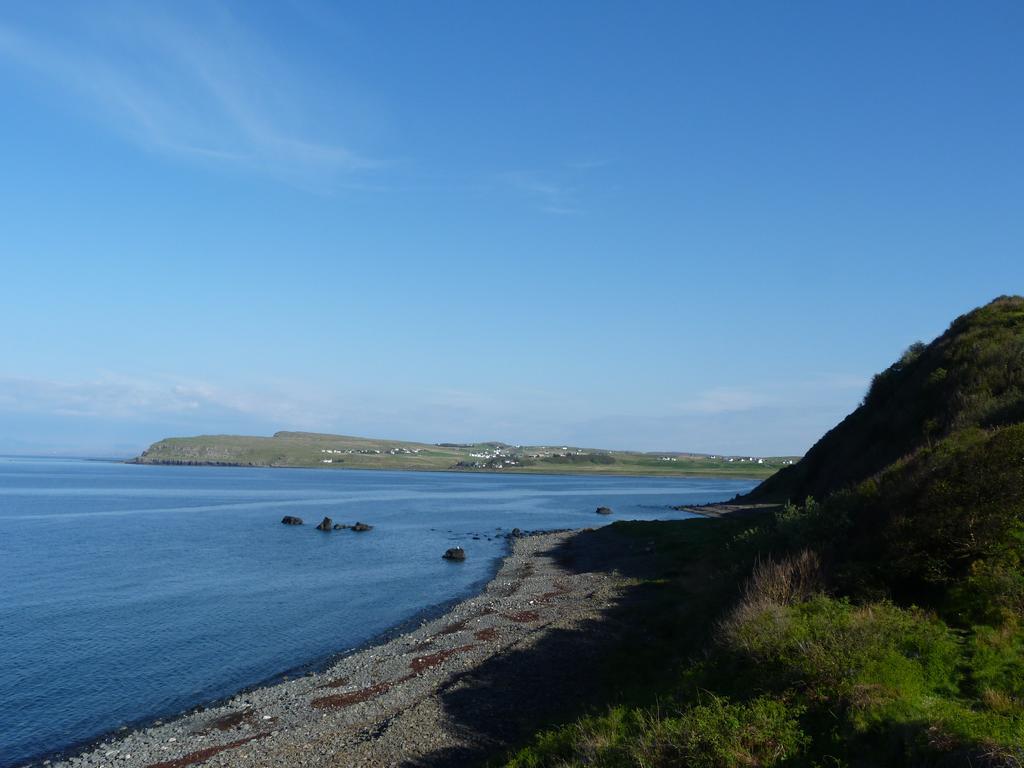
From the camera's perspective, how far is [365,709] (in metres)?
24.4

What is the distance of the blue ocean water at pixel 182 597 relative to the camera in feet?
96.3

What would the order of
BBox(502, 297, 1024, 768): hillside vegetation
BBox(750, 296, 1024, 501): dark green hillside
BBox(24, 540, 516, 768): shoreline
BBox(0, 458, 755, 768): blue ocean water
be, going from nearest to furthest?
BBox(502, 297, 1024, 768): hillside vegetation < BBox(24, 540, 516, 768): shoreline < BBox(0, 458, 755, 768): blue ocean water < BBox(750, 296, 1024, 501): dark green hillside

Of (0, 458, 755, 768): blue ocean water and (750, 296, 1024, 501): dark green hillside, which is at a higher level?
(750, 296, 1024, 501): dark green hillside

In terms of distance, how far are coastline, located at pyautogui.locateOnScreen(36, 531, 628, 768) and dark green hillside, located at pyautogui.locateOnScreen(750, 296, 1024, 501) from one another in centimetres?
1778

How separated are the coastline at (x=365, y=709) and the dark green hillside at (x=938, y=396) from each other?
17.8 m

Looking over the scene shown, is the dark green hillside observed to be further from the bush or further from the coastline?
the coastline

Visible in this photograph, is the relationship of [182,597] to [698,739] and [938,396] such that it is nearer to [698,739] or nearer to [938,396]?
[698,739]

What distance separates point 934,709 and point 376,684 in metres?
20.8

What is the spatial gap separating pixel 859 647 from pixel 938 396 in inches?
1218

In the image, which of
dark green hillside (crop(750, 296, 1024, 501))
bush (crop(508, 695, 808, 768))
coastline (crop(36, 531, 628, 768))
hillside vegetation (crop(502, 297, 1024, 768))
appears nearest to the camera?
hillside vegetation (crop(502, 297, 1024, 768))

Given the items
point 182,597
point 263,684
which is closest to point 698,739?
point 263,684

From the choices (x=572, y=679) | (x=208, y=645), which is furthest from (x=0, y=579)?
(x=572, y=679)

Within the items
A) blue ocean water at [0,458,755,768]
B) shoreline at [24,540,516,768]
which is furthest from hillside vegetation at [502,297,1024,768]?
blue ocean water at [0,458,755,768]

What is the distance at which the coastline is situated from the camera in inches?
813
